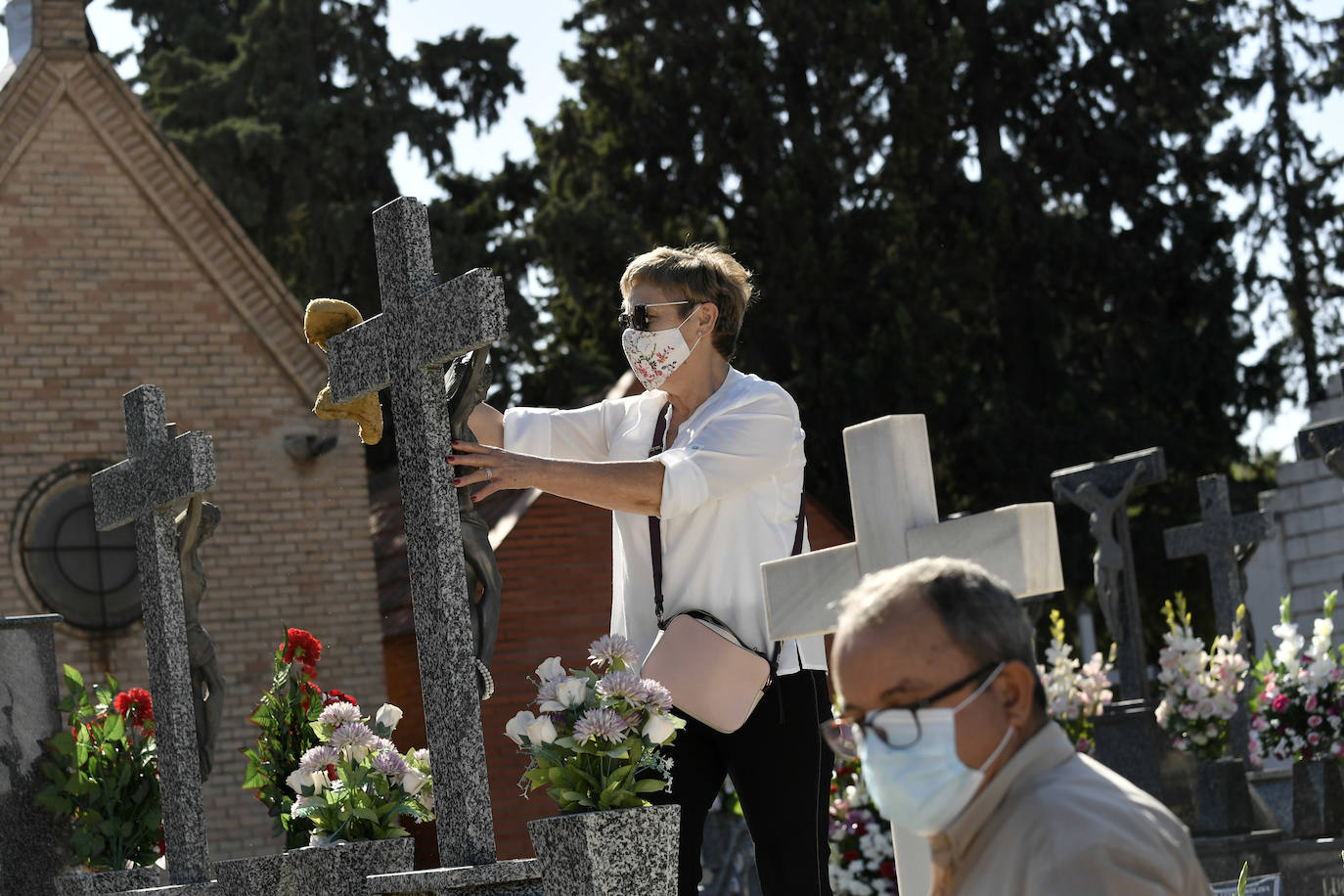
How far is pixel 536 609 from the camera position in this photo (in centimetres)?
1728

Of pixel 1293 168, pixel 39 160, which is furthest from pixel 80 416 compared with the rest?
pixel 1293 168

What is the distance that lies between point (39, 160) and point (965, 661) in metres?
14.2

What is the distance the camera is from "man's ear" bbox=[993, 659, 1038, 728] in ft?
6.48

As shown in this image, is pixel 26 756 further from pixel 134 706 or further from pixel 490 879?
pixel 490 879

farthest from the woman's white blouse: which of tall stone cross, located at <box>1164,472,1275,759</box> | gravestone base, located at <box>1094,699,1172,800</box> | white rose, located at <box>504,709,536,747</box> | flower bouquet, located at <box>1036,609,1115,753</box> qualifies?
tall stone cross, located at <box>1164,472,1275,759</box>

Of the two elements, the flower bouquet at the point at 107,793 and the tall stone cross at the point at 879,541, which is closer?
the tall stone cross at the point at 879,541

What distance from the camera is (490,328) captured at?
4559mm

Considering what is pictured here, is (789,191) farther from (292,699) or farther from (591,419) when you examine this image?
(591,419)

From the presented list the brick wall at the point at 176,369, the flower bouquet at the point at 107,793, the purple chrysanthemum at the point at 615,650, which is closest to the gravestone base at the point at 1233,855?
the flower bouquet at the point at 107,793

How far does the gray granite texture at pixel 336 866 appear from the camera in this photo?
513 centimetres

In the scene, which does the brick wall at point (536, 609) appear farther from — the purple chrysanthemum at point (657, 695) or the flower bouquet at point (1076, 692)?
the purple chrysanthemum at point (657, 695)

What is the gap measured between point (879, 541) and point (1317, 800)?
267 inches

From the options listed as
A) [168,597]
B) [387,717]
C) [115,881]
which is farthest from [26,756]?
[387,717]

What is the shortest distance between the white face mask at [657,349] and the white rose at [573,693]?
76cm
